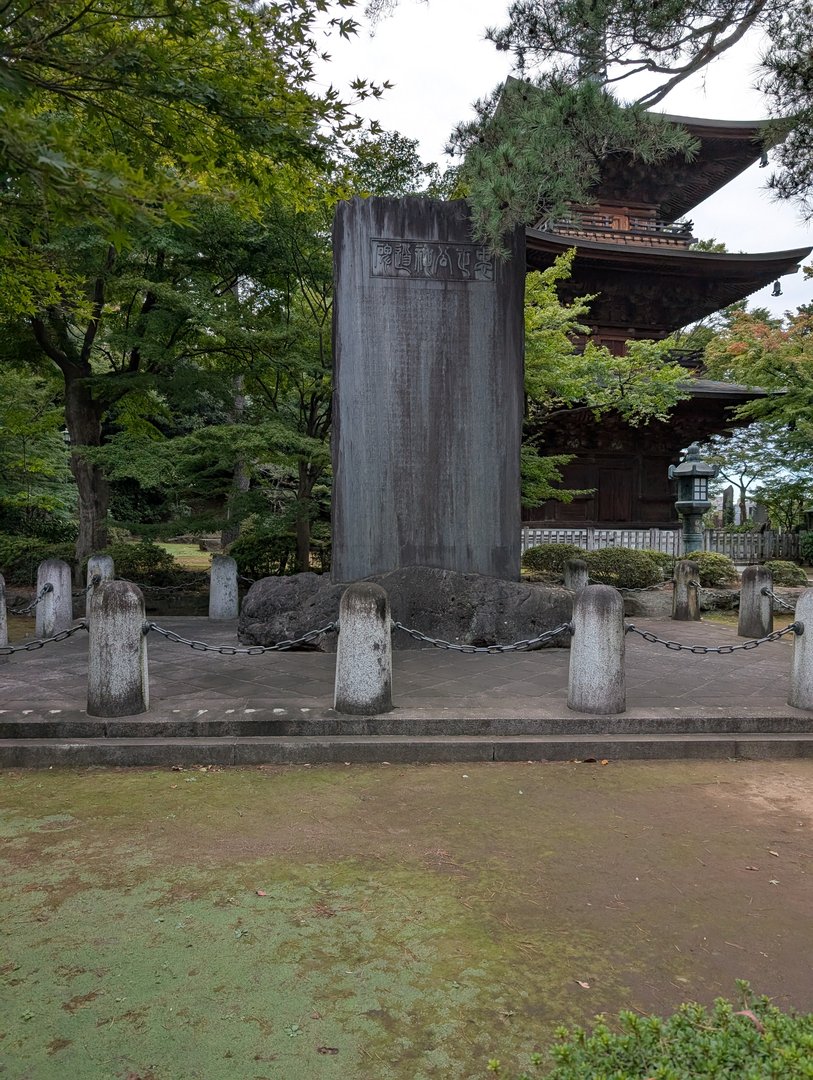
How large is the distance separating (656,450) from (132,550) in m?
13.8

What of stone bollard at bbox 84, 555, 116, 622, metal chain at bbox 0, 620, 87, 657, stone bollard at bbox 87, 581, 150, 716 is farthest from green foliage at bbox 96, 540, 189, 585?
stone bollard at bbox 87, 581, 150, 716

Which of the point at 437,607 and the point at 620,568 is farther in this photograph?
the point at 620,568

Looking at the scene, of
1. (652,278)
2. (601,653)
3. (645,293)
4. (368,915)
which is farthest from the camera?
(645,293)

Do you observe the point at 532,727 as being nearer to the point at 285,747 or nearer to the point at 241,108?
the point at 285,747

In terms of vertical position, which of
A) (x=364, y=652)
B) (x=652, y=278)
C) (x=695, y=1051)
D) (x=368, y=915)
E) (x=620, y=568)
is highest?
(x=652, y=278)

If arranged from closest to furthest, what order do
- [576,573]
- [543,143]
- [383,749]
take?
[383,749]
[543,143]
[576,573]

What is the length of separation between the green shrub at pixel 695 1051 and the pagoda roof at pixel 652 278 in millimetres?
16102

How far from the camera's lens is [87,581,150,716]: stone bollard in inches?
178

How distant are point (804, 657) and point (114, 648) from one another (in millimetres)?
4940

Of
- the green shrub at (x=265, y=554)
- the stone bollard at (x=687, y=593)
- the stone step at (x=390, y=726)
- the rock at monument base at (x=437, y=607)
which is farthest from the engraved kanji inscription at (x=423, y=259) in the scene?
the stone bollard at (x=687, y=593)

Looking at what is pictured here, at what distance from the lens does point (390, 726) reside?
4508 millimetres

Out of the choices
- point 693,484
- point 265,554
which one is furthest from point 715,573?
point 265,554

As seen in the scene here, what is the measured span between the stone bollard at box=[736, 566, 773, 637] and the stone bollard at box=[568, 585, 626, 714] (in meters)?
4.57

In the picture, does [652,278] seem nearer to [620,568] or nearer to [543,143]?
[620,568]
